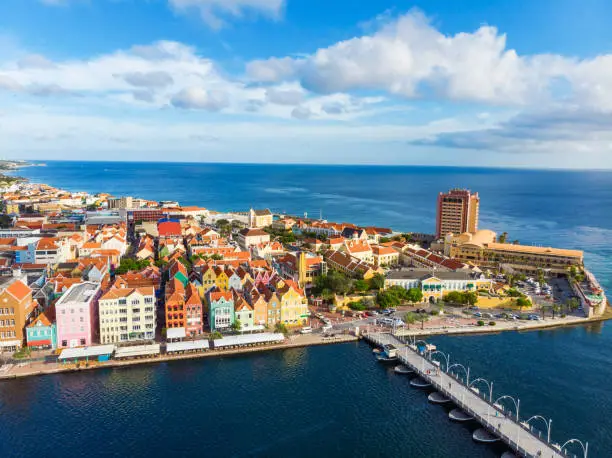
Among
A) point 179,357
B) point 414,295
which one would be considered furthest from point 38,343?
point 414,295

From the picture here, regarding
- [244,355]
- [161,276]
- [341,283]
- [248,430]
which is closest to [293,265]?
[341,283]

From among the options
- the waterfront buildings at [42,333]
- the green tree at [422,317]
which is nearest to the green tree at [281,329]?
the green tree at [422,317]

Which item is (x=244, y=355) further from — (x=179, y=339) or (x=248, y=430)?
(x=248, y=430)

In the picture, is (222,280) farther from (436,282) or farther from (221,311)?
(436,282)

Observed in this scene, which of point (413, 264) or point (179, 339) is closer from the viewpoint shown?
point (179, 339)

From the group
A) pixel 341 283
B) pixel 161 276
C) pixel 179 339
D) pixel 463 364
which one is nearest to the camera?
pixel 463 364

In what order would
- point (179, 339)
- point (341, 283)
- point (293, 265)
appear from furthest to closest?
point (293, 265) < point (341, 283) < point (179, 339)

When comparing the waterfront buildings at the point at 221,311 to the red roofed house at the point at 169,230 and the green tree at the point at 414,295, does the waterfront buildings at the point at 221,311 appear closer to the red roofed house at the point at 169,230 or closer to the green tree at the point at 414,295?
the green tree at the point at 414,295
